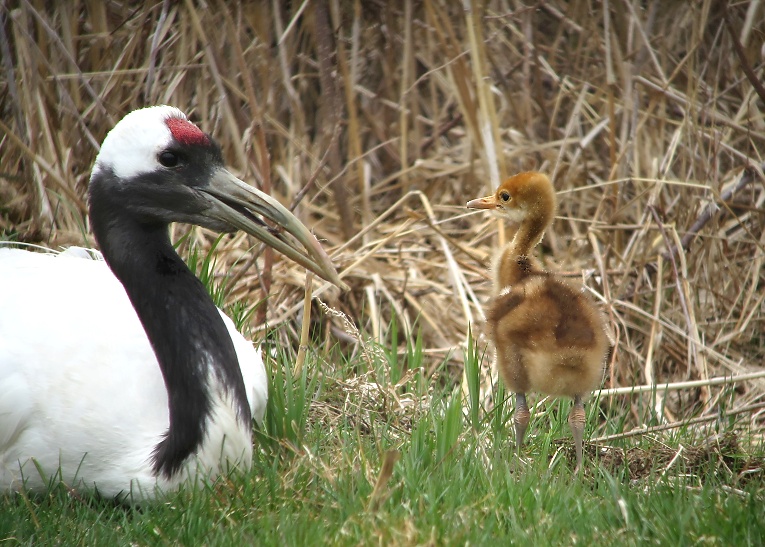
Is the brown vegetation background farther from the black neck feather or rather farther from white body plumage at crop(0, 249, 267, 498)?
the black neck feather

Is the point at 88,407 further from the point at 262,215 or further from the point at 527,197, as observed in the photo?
the point at 527,197

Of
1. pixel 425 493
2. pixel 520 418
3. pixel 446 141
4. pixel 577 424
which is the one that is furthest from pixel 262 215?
pixel 446 141

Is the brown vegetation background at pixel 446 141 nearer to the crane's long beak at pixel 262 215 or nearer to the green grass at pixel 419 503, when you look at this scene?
the green grass at pixel 419 503

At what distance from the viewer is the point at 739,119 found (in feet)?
17.6

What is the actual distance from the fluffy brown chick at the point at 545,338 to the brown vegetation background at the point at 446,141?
40.5 inches

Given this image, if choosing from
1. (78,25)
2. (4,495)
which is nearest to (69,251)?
(4,495)

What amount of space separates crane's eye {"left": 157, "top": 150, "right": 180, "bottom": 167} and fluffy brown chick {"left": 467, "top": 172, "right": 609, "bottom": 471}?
122 centimetres

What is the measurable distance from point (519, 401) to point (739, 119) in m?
2.82

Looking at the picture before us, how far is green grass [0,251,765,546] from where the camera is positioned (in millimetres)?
2611

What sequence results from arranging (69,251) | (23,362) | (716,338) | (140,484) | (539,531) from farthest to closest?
(716,338)
(69,251)
(23,362)
(140,484)
(539,531)

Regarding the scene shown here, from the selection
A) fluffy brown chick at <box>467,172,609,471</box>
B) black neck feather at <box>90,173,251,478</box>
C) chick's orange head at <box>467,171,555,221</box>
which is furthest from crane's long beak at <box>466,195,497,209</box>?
black neck feather at <box>90,173,251,478</box>

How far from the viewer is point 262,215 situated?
3.06 meters

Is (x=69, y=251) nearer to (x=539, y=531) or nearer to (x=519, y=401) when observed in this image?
(x=519, y=401)

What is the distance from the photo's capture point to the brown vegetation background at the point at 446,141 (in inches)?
189
